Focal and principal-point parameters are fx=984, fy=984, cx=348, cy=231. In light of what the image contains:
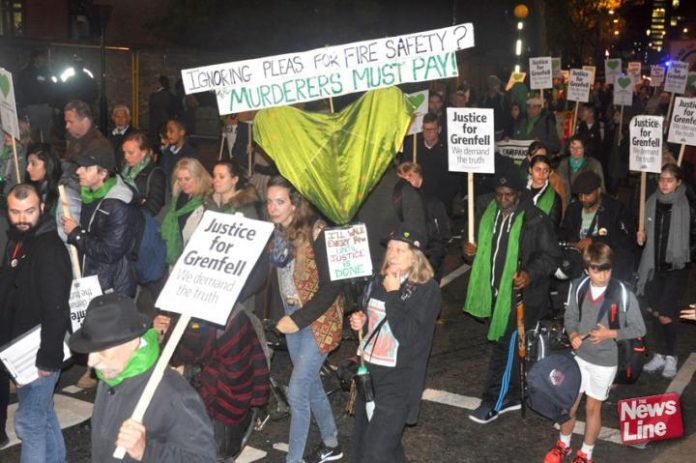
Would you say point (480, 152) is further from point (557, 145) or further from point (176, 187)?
point (557, 145)

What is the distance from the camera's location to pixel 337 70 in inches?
274

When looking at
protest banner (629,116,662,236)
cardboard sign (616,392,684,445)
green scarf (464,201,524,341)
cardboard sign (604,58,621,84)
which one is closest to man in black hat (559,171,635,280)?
green scarf (464,201,524,341)

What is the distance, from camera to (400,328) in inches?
220

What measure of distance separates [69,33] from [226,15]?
5.06 m

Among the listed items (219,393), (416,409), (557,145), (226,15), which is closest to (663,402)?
(416,409)

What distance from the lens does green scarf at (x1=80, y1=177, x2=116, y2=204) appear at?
279 inches

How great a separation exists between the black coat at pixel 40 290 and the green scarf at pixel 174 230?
2.00m

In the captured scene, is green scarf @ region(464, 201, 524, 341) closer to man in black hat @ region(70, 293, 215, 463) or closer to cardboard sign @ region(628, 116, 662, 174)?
cardboard sign @ region(628, 116, 662, 174)

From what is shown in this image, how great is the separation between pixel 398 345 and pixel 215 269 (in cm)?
149

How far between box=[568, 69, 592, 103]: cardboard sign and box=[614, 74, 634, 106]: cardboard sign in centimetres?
227

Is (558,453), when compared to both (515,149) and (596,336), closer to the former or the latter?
(596,336)

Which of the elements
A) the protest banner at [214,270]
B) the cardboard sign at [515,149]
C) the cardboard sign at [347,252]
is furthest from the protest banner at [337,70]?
the cardboard sign at [515,149]

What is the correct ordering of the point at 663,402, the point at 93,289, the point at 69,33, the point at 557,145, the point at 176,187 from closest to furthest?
the point at 93,289
the point at 663,402
the point at 176,187
the point at 557,145
the point at 69,33

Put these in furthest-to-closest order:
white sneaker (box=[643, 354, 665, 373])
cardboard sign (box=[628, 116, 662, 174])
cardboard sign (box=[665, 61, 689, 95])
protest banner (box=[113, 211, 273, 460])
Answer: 1. cardboard sign (box=[665, 61, 689, 95])
2. cardboard sign (box=[628, 116, 662, 174])
3. white sneaker (box=[643, 354, 665, 373])
4. protest banner (box=[113, 211, 273, 460])
